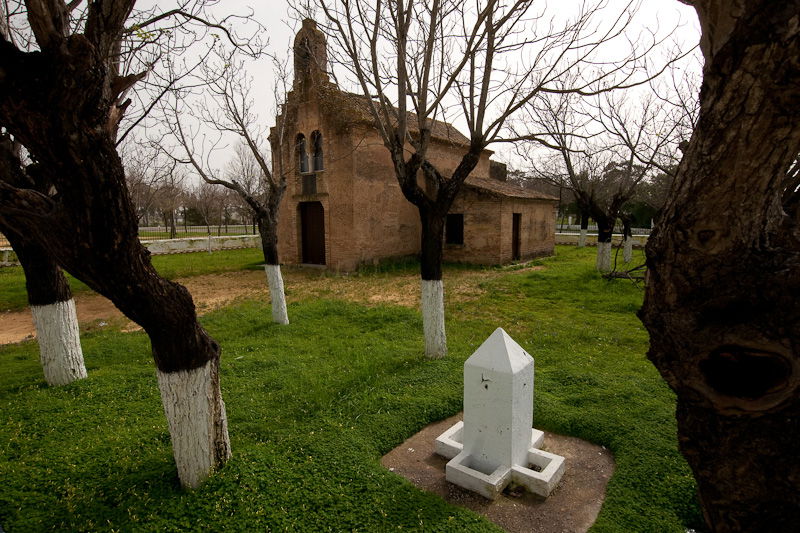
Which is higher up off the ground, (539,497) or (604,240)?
(604,240)

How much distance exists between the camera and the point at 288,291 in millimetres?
14242

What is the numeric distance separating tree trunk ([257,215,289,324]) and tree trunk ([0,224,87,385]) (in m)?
3.89

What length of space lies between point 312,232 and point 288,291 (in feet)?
17.8

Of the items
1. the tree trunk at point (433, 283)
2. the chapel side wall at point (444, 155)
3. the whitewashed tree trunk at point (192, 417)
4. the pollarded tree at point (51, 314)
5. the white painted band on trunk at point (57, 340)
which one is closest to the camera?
the whitewashed tree trunk at point (192, 417)

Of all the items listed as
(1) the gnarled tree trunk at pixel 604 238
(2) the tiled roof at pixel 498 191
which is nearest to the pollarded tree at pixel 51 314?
(2) the tiled roof at pixel 498 191

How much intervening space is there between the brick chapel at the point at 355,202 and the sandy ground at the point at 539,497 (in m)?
12.8

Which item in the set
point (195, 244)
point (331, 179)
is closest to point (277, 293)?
point (331, 179)

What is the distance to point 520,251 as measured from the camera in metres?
20.0

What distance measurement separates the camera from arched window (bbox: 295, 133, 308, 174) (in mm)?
18312

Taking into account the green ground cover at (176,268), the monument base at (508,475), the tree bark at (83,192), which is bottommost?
the monument base at (508,475)

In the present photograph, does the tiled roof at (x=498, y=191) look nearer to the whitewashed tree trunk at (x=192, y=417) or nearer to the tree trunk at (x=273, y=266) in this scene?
the tree trunk at (x=273, y=266)

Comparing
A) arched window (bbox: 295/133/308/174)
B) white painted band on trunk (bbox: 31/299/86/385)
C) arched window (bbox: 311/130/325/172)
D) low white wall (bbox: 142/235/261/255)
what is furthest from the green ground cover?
white painted band on trunk (bbox: 31/299/86/385)

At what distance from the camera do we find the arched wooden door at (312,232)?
18.8 metres

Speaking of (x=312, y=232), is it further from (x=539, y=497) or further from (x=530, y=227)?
(x=539, y=497)
